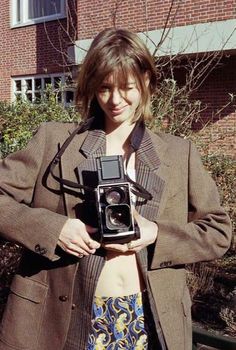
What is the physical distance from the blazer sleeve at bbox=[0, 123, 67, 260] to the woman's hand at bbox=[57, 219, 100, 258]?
0.02 meters

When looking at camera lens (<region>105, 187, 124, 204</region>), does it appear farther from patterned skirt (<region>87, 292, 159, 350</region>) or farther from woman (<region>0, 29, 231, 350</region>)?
patterned skirt (<region>87, 292, 159, 350</region>)

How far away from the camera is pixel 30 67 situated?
52.2ft

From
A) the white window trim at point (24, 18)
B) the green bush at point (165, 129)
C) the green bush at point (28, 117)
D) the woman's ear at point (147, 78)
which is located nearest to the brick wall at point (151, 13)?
the white window trim at point (24, 18)

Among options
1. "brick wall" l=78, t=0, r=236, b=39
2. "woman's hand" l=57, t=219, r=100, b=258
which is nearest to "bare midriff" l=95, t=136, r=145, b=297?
"woman's hand" l=57, t=219, r=100, b=258

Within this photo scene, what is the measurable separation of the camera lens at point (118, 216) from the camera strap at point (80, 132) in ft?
0.39

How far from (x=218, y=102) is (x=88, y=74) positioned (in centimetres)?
1055

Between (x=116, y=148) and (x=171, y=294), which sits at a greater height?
→ (x=116, y=148)

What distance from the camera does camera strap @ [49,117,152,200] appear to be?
1806mm

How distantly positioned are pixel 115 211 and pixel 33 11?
50.6 ft

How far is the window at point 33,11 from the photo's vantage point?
50.4 ft

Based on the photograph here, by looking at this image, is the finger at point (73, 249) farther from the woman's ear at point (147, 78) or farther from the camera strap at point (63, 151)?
the woman's ear at point (147, 78)

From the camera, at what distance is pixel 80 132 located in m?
1.97

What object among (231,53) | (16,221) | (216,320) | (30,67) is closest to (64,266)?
(16,221)

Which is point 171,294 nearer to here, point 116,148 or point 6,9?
point 116,148
